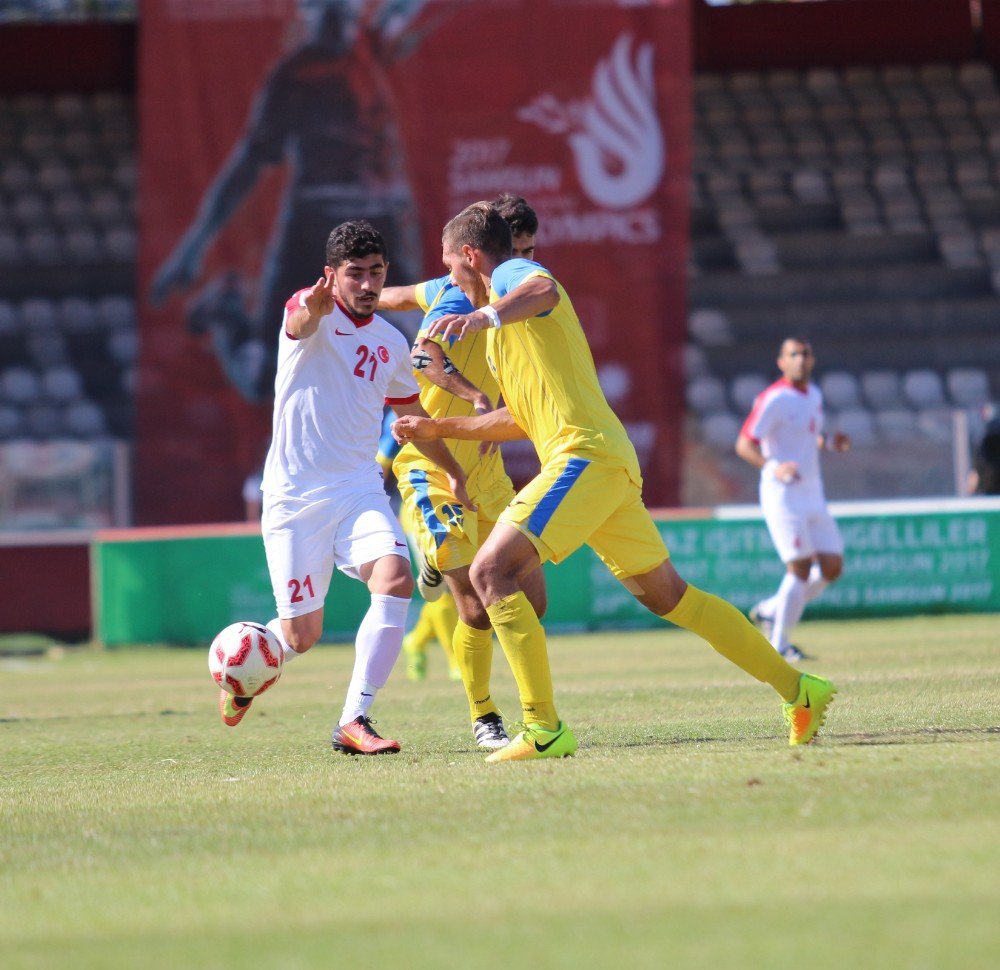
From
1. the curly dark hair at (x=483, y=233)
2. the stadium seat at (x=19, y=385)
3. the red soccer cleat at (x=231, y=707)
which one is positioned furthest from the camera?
the stadium seat at (x=19, y=385)

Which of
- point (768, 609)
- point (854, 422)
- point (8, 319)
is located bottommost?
point (768, 609)

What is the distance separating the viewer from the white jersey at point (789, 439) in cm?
1265

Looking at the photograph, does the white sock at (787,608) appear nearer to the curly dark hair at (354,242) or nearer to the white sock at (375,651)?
the white sock at (375,651)

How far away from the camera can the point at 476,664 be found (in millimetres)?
7523

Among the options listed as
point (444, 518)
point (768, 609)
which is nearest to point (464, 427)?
point (444, 518)

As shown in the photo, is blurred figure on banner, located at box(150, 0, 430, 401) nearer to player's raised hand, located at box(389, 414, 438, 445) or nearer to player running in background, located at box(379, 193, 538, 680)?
player running in background, located at box(379, 193, 538, 680)

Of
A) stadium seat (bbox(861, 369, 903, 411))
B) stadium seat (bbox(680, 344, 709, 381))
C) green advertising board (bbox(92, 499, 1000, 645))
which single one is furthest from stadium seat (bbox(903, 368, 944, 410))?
green advertising board (bbox(92, 499, 1000, 645))

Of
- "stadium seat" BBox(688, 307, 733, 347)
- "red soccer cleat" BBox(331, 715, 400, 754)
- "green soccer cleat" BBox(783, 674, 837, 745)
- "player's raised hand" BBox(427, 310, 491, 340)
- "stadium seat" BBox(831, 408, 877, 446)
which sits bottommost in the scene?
"red soccer cleat" BBox(331, 715, 400, 754)

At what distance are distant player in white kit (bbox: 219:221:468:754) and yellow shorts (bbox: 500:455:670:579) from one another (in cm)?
105

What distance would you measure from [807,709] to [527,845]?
218 centimetres

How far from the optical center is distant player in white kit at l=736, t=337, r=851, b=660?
491 inches

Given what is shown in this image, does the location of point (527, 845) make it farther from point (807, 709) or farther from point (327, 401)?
point (327, 401)

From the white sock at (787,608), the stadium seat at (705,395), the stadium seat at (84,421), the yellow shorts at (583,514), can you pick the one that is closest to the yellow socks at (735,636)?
the yellow shorts at (583,514)

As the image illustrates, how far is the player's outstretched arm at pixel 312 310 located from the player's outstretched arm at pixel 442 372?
16.4 inches
